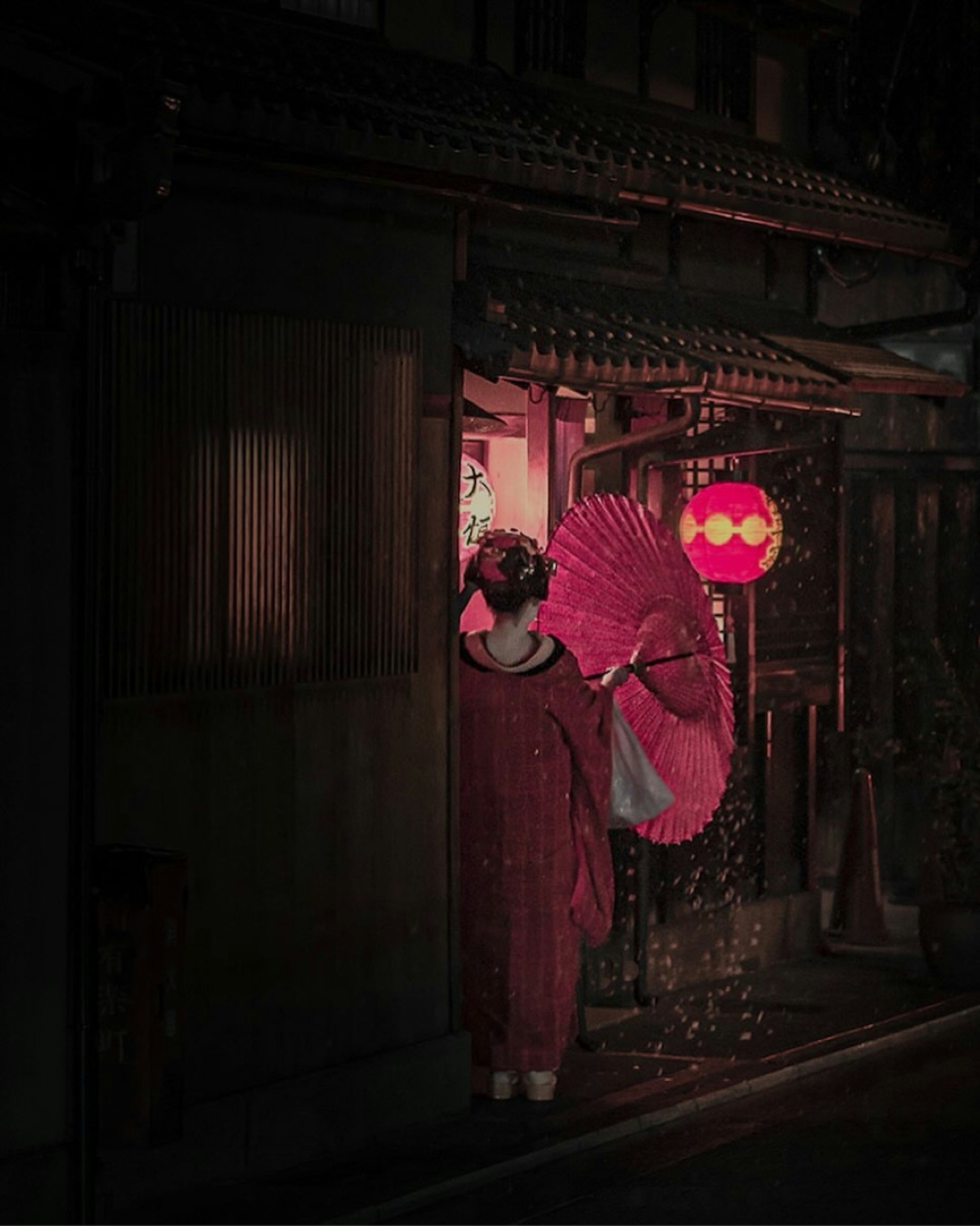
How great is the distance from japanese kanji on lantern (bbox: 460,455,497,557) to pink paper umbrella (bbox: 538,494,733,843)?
42.0 inches

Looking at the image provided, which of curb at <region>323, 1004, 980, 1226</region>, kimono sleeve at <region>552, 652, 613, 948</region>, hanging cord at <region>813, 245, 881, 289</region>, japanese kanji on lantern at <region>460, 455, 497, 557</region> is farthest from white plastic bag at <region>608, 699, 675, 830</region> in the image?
hanging cord at <region>813, 245, 881, 289</region>

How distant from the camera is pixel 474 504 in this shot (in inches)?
578

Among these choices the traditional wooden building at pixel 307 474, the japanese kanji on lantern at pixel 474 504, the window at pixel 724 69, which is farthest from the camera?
the window at pixel 724 69

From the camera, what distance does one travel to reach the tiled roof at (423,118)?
1064 cm

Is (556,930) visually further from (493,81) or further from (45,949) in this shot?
(493,81)

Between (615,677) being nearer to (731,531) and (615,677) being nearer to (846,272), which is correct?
(731,531)

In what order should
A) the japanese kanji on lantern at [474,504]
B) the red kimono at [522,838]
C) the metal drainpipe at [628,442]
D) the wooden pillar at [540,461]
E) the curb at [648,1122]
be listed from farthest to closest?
1. the wooden pillar at [540,461]
2. the metal drainpipe at [628,442]
3. the japanese kanji on lantern at [474,504]
4. the red kimono at [522,838]
5. the curb at [648,1122]

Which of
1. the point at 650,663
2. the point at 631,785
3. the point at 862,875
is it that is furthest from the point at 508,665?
the point at 862,875

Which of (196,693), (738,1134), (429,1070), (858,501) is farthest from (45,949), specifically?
(858,501)

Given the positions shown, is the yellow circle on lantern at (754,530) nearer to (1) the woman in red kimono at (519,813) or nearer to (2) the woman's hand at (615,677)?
(2) the woman's hand at (615,677)

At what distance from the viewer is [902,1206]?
10.5m

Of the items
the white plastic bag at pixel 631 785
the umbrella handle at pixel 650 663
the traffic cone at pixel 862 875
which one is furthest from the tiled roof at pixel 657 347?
the traffic cone at pixel 862 875

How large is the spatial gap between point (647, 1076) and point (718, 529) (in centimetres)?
396

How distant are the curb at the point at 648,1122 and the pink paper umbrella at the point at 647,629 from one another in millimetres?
1542
